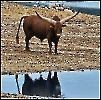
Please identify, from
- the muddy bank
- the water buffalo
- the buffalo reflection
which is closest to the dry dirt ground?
the muddy bank

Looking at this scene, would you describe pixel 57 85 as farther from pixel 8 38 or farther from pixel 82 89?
pixel 8 38

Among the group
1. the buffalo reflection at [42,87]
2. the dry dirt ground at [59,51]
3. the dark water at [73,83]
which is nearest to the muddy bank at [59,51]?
the dry dirt ground at [59,51]

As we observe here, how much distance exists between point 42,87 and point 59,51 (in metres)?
6.72

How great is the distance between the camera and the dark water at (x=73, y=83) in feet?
49.4

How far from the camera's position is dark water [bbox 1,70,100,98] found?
15.1 metres

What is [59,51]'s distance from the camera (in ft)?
74.0

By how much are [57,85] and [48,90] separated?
2.54 ft

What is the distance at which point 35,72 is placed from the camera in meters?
18.2

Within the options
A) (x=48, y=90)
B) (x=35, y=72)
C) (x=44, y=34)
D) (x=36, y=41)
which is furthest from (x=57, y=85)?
(x=36, y=41)

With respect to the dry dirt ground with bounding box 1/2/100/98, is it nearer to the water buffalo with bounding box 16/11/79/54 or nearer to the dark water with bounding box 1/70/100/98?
the water buffalo with bounding box 16/11/79/54

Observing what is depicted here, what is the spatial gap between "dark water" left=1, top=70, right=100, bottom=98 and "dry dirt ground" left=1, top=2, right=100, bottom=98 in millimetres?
751

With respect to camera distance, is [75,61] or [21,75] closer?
[21,75]

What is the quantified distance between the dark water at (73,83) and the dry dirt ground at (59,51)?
0.75m

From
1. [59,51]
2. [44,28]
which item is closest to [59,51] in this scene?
[59,51]
